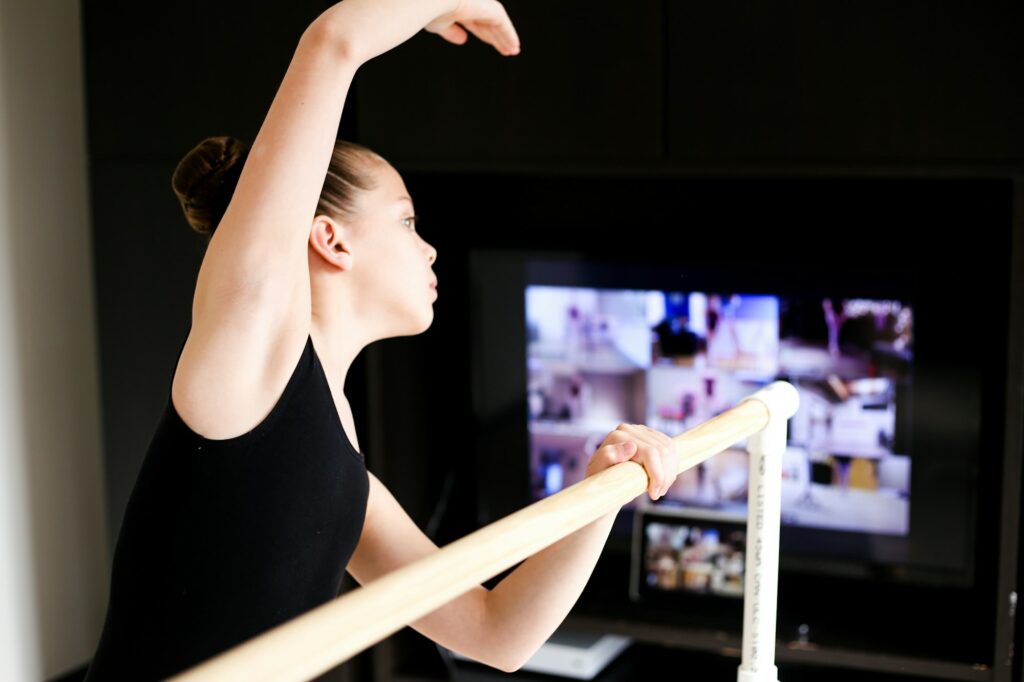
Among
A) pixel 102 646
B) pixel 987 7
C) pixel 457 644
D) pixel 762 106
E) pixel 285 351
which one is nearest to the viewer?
pixel 285 351

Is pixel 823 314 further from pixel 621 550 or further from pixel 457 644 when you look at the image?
pixel 457 644

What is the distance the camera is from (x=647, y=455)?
1.15 m

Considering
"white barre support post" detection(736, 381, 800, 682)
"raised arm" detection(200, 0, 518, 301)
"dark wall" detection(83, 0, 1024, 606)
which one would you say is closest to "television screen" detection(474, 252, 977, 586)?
"dark wall" detection(83, 0, 1024, 606)

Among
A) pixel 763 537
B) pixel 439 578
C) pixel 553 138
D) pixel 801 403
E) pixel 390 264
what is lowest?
pixel 801 403

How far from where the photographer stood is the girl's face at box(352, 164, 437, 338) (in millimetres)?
1413

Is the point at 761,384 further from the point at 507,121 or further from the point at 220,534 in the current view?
the point at 220,534

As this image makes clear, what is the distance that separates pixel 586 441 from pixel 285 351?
6.64 ft

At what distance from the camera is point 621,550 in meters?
3.18

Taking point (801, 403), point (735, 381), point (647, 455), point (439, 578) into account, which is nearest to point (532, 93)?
point (735, 381)

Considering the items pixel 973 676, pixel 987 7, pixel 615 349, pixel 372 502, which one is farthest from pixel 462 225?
pixel 372 502

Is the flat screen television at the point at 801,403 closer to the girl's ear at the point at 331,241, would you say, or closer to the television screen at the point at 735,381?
the television screen at the point at 735,381

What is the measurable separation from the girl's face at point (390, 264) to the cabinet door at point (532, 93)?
1.31m

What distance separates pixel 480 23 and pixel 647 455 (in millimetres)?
562

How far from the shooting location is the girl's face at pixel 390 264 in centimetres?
141
